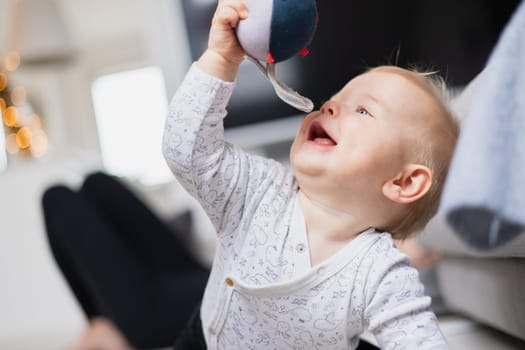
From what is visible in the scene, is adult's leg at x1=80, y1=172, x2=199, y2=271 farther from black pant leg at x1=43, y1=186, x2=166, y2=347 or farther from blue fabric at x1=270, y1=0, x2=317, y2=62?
blue fabric at x1=270, y1=0, x2=317, y2=62

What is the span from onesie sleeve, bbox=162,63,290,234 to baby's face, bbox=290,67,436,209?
0.25ft

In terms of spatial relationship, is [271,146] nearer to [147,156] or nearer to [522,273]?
[522,273]

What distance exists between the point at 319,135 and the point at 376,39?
1619 millimetres

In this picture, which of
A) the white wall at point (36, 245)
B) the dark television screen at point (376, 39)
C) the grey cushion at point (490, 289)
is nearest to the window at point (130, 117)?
Answer: the white wall at point (36, 245)

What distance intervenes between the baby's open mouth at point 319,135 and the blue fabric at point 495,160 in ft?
1.11

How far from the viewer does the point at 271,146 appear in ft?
8.04

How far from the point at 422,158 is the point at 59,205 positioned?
899 millimetres

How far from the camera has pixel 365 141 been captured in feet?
2.38

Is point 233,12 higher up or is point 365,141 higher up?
point 233,12

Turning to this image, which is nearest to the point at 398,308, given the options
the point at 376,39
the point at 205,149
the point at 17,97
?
the point at 205,149

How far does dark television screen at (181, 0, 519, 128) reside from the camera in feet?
7.45

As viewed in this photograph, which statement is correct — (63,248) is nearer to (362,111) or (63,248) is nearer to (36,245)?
(362,111)

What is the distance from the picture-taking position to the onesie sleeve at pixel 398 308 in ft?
2.18

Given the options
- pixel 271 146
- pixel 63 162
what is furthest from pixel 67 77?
pixel 271 146
